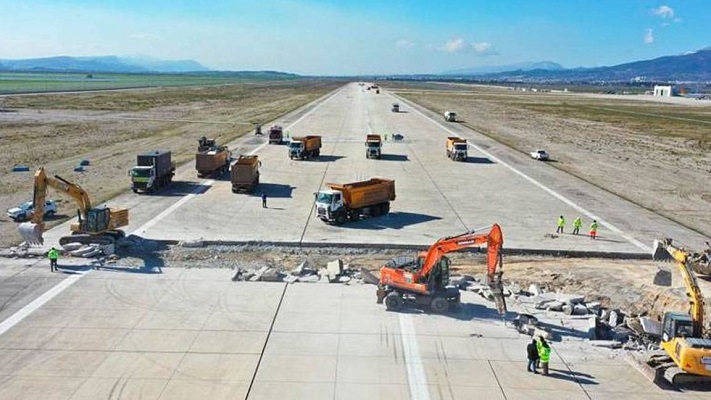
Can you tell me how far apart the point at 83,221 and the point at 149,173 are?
13.6 m

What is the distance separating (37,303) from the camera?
78.3 feet

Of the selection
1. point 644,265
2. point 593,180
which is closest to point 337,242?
point 644,265

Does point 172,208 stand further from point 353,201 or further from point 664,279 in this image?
point 664,279

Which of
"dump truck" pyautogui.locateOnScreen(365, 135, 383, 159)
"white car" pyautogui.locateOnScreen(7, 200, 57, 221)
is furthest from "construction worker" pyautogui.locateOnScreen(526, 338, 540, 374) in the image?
"dump truck" pyautogui.locateOnScreen(365, 135, 383, 159)

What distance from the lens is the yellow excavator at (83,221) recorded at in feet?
94.3

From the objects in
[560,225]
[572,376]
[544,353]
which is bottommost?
[572,376]

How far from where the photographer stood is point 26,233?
28.6m

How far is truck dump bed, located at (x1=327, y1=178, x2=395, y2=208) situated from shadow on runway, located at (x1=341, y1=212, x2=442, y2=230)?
1.05 m

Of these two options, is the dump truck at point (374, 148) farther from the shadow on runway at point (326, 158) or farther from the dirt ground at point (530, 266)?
the dirt ground at point (530, 266)

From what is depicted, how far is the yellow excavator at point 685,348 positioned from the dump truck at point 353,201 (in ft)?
65.6

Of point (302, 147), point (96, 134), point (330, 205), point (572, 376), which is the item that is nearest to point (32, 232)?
point (330, 205)

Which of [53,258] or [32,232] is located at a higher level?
[32,232]

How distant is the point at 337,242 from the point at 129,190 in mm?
20290

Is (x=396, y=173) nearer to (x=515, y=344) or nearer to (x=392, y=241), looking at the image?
(x=392, y=241)
